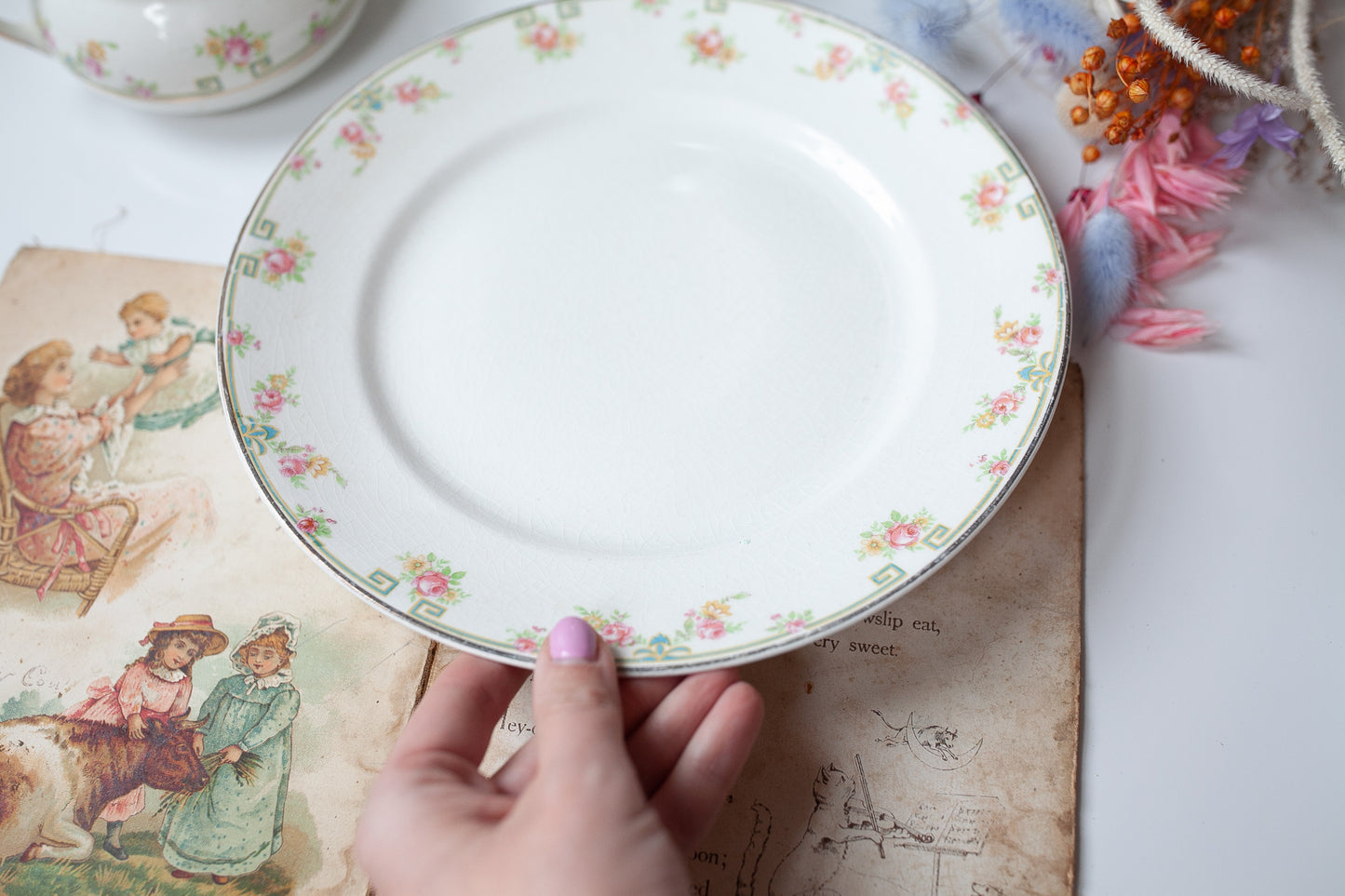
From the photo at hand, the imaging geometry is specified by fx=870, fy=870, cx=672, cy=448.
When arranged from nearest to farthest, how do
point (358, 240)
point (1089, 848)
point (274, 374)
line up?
1. point (1089, 848)
2. point (274, 374)
3. point (358, 240)

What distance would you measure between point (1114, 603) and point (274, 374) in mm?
857

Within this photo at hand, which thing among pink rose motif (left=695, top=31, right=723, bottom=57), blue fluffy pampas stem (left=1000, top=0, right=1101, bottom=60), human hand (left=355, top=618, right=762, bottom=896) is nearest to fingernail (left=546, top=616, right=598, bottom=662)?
human hand (left=355, top=618, right=762, bottom=896)

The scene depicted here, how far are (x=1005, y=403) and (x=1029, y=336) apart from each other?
0.26 ft

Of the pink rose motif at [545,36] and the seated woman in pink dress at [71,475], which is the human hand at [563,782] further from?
the pink rose motif at [545,36]

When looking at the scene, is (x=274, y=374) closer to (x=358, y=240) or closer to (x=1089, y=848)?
(x=358, y=240)

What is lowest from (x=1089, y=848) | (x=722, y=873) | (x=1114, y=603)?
(x=722, y=873)

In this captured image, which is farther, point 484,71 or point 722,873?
point 484,71

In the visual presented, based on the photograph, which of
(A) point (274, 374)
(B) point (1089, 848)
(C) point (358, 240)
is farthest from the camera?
(C) point (358, 240)

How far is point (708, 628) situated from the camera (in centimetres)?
73

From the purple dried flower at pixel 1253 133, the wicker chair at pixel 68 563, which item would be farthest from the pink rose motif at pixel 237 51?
the purple dried flower at pixel 1253 133

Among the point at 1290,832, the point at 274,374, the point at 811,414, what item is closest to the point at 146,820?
the point at 274,374

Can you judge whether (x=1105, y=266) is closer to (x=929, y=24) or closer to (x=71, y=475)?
(x=929, y=24)

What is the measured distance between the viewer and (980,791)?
777 millimetres

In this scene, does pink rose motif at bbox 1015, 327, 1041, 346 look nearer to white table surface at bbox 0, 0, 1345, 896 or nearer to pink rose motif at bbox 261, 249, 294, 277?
white table surface at bbox 0, 0, 1345, 896
